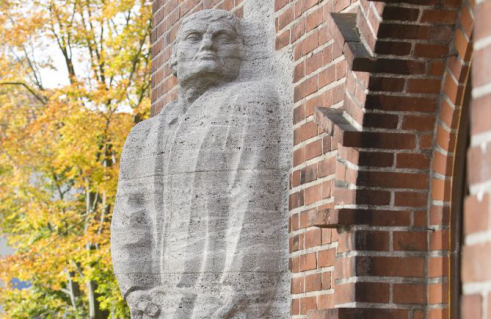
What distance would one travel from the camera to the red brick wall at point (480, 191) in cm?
190

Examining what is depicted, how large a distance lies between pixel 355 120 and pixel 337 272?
A: 0.65 m

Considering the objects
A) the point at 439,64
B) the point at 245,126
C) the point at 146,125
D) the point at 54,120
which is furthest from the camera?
the point at 54,120

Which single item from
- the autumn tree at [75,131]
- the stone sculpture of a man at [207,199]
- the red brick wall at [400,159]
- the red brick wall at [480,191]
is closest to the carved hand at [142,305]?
the stone sculpture of a man at [207,199]

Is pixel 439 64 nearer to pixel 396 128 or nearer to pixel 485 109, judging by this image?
pixel 396 128

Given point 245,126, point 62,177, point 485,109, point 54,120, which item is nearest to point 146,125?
point 245,126

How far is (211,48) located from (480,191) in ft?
12.3

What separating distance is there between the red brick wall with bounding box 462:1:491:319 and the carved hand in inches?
145

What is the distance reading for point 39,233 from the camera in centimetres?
2280

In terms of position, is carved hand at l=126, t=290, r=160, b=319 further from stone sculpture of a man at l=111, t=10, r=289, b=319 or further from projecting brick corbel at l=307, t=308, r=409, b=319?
projecting brick corbel at l=307, t=308, r=409, b=319

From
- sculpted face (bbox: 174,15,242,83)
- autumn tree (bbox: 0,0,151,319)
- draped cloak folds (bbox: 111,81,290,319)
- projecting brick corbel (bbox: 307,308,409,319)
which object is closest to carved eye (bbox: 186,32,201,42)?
sculpted face (bbox: 174,15,242,83)

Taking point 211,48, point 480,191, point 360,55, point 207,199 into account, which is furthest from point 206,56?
point 480,191

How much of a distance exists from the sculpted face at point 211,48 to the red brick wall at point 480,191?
11.9 ft

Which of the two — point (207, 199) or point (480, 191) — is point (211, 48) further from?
point (480, 191)

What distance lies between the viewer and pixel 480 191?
1.96 meters
